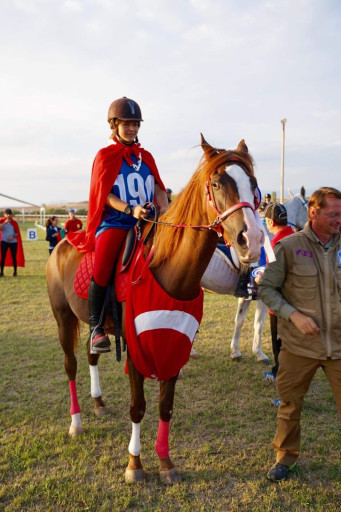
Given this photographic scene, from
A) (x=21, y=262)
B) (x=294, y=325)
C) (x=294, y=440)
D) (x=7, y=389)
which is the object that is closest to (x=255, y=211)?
(x=294, y=325)

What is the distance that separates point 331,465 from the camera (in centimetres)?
332

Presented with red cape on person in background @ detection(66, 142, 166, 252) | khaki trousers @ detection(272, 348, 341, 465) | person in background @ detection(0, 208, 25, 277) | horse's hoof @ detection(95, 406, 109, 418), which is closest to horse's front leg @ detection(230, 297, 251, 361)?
horse's hoof @ detection(95, 406, 109, 418)

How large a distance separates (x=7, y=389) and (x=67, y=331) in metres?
1.43

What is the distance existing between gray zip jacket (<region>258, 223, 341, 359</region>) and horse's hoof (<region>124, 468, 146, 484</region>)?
1.64 metres

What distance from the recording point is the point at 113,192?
3.28 metres

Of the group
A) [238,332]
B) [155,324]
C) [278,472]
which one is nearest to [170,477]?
[278,472]

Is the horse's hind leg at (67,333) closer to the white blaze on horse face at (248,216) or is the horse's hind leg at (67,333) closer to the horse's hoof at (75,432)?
the horse's hoof at (75,432)

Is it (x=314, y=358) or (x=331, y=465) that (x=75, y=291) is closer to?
(x=314, y=358)

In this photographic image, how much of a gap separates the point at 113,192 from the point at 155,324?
1234 millimetres

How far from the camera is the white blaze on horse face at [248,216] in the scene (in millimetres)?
2102

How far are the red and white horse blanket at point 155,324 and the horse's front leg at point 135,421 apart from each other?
17cm

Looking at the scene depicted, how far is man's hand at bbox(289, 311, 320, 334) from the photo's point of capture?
2742mm

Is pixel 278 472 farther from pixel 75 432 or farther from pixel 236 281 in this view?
pixel 236 281

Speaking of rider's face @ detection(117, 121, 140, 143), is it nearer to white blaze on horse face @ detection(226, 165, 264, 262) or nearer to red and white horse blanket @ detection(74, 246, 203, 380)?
red and white horse blanket @ detection(74, 246, 203, 380)
